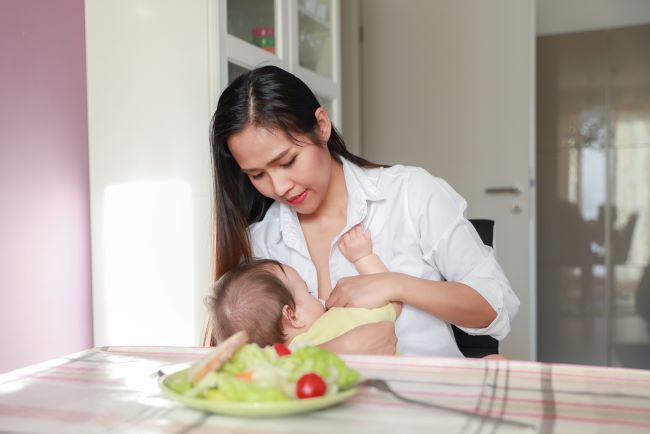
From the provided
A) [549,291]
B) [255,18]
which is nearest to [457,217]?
[255,18]

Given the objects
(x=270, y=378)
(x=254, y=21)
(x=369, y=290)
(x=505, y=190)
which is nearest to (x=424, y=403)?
(x=270, y=378)

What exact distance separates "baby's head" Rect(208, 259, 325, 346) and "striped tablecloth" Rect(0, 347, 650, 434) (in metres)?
0.40

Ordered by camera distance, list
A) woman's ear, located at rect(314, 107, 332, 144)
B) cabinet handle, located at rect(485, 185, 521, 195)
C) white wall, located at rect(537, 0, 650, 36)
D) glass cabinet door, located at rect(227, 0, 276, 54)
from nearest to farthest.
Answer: woman's ear, located at rect(314, 107, 332, 144), glass cabinet door, located at rect(227, 0, 276, 54), cabinet handle, located at rect(485, 185, 521, 195), white wall, located at rect(537, 0, 650, 36)

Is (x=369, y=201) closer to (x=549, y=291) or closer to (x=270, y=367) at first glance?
(x=270, y=367)

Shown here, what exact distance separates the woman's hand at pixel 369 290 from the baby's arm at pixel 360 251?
0.10m

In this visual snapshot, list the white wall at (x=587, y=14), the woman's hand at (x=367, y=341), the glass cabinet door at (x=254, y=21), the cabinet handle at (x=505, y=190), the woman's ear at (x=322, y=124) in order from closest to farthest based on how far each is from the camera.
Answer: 1. the woman's hand at (x=367, y=341)
2. the woman's ear at (x=322, y=124)
3. the glass cabinet door at (x=254, y=21)
4. the cabinet handle at (x=505, y=190)
5. the white wall at (x=587, y=14)

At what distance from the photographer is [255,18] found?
7.18ft

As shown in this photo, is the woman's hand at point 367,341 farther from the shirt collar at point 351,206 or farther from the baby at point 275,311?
the shirt collar at point 351,206

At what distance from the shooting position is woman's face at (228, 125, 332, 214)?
54.0 inches

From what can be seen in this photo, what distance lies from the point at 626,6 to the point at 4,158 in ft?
9.89

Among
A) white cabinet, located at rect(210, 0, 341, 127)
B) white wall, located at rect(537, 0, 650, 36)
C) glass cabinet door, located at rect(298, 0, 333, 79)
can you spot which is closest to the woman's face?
white cabinet, located at rect(210, 0, 341, 127)

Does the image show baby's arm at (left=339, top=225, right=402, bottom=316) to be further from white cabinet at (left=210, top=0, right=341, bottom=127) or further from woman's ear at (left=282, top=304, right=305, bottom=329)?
white cabinet at (left=210, top=0, right=341, bottom=127)

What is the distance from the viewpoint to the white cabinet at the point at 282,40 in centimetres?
187

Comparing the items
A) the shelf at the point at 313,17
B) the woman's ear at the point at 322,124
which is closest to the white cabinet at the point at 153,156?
the woman's ear at the point at 322,124
